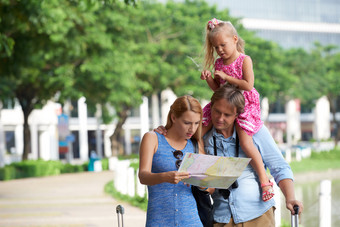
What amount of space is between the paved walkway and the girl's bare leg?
7.28 metres

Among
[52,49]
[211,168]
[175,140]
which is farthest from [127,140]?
[211,168]

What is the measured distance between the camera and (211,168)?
3295mm

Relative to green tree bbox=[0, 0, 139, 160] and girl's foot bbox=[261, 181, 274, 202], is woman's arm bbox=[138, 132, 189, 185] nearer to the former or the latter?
girl's foot bbox=[261, 181, 274, 202]

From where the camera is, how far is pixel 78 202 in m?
15.7

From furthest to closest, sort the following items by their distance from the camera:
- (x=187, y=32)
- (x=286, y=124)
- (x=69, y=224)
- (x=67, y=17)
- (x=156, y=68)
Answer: (x=286, y=124)
(x=187, y=32)
(x=156, y=68)
(x=67, y=17)
(x=69, y=224)

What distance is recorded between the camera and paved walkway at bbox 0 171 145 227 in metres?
11.8

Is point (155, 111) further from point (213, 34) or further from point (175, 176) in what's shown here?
point (175, 176)

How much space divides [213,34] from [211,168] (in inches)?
37.7

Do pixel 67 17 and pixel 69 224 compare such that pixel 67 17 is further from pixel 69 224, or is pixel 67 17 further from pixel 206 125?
pixel 206 125

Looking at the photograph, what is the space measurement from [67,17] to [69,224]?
8060 mm

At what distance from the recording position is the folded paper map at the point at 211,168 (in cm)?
324

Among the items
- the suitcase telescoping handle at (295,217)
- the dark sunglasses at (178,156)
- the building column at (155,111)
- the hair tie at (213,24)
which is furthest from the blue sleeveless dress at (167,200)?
the building column at (155,111)

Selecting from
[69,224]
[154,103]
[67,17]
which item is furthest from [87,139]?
[69,224]

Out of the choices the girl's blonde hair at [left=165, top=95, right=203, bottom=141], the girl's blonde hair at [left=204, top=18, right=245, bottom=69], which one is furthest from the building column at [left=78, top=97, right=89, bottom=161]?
the girl's blonde hair at [left=165, top=95, right=203, bottom=141]
